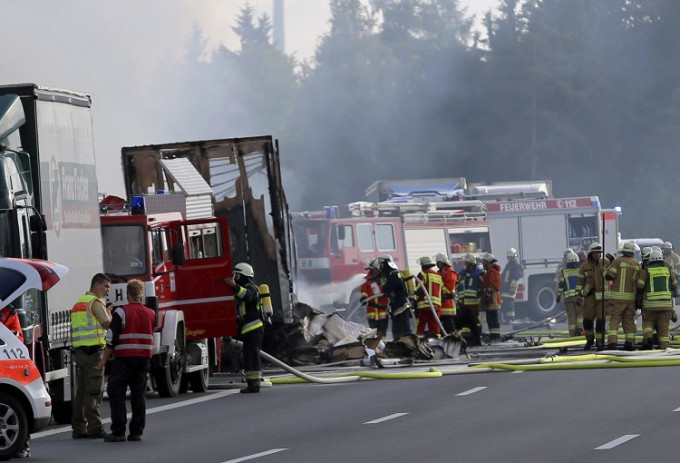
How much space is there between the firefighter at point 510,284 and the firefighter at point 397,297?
34.8ft

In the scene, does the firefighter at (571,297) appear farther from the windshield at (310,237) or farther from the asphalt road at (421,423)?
the asphalt road at (421,423)

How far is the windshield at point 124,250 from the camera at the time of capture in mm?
18484

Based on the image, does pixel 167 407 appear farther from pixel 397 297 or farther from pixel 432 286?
pixel 432 286

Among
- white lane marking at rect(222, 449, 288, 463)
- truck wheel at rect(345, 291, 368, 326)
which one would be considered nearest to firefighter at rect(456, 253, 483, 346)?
truck wheel at rect(345, 291, 368, 326)

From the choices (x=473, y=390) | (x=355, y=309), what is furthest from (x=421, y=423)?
(x=355, y=309)

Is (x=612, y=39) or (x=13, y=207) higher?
(x=612, y=39)

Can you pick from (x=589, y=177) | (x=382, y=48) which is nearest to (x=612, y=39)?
(x=589, y=177)

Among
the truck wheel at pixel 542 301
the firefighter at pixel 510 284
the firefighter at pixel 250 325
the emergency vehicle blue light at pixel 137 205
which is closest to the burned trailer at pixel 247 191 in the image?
the firefighter at pixel 250 325

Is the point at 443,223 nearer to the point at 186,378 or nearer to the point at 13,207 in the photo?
the point at 186,378

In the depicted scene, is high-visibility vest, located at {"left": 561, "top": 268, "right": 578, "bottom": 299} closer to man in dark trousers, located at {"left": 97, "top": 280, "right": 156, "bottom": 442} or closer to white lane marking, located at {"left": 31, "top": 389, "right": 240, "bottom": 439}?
white lane marking, located at {"left": 31, "top": 389, "right": 240, "bottom": 439}

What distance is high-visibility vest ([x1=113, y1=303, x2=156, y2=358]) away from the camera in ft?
46.3

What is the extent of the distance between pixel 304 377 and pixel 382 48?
217 ft

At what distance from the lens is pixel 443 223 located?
1496 inches

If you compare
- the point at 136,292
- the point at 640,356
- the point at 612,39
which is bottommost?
the point at 640,356
